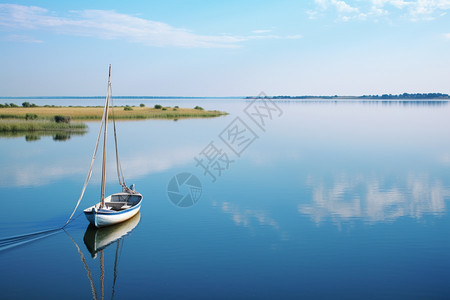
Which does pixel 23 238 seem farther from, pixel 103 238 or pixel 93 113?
pixel 93 113

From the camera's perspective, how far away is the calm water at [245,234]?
1464 cm

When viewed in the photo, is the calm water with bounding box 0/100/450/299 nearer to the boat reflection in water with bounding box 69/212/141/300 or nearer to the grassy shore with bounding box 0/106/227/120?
the boat reflection in water with bounding box 69/212/141/300

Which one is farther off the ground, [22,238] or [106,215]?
[106,215]

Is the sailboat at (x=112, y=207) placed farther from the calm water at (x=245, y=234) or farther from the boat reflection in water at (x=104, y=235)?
the calm water at (x=245, y=234)

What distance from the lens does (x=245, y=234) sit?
64.6 ft

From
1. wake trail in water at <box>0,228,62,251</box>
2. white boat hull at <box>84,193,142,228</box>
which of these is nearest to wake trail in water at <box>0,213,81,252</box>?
wake trail in water at <box>0,228,62,251</box>

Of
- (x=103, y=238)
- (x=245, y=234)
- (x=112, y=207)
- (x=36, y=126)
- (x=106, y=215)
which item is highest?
(x=36, y=126)

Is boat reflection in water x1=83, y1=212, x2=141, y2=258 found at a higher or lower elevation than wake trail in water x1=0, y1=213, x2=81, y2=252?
lower

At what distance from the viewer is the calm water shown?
14.6 metres

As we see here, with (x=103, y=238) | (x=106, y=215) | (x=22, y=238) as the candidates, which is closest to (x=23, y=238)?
(x=22, y=238)

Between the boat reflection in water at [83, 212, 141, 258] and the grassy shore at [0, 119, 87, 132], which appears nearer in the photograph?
the boat reflection in water at [83, 212, 141, 258]

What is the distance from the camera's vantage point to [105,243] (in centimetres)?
1888

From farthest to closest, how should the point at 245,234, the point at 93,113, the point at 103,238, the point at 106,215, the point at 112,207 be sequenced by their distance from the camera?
the point at 93,113 → the point at 112,207 → the point at 106,215 → the point at 245,234 → the point at 103,238

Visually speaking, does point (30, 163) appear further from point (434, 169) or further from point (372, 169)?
point (434, 169)
